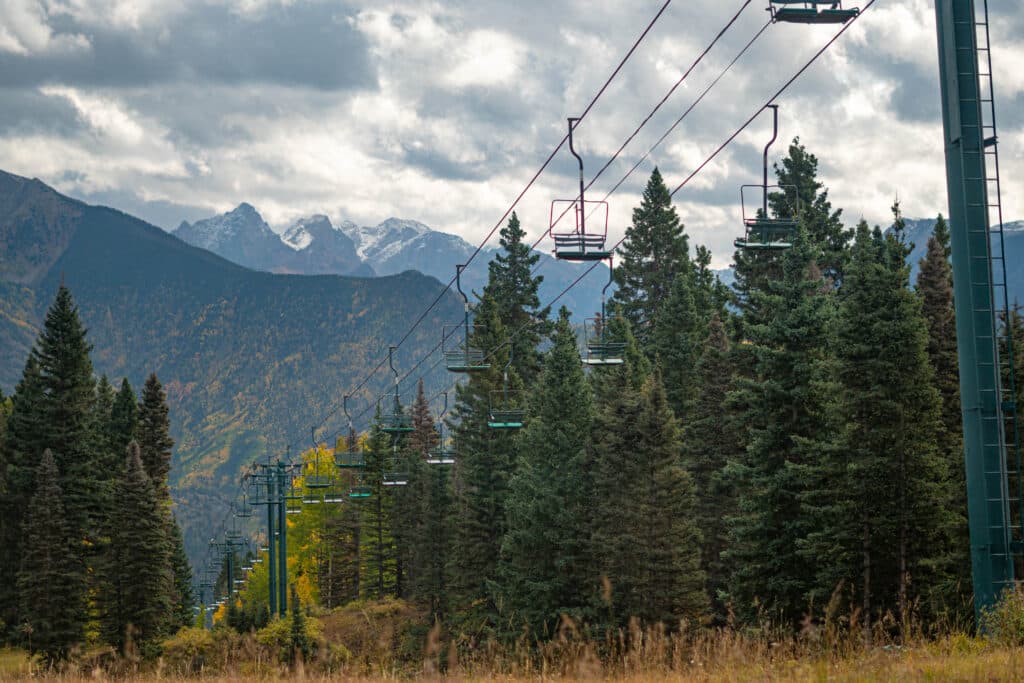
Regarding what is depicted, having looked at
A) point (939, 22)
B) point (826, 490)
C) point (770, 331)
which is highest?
point (939, 22)

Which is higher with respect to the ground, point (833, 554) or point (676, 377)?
point (676, 377)

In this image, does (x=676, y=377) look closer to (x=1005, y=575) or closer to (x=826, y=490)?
(x=826, y=490)

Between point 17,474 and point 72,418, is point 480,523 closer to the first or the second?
point 72,418

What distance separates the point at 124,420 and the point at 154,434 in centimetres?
294

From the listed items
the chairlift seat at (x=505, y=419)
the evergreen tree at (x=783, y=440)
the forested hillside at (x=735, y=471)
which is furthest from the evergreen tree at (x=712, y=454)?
the evergreen tree at (x=783, y=440)

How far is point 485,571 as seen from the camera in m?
56.5

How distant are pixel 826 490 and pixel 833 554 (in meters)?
1.79

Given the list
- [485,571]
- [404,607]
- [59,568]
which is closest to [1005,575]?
[485,571]

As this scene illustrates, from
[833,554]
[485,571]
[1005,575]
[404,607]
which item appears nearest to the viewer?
Result: [1005,575]

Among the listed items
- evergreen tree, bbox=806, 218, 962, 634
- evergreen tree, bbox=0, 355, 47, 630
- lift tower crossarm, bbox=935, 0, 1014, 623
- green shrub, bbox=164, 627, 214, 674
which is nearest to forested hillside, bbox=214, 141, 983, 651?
evergreen tree, bbox=806, 218, 962, 634

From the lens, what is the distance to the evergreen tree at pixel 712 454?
4534 cm

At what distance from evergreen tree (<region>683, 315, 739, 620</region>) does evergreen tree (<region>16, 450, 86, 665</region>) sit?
31335 millimetres

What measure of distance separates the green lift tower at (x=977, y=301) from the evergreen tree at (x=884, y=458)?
44.4 ft

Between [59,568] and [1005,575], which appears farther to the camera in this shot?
[59,568]
